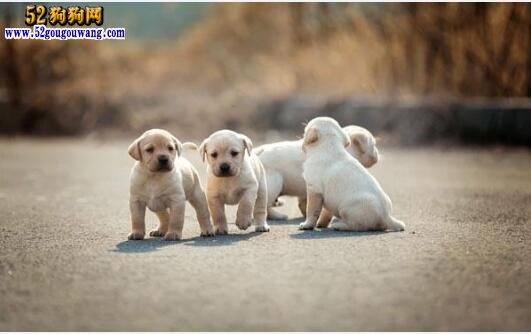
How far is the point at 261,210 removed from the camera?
7.13m

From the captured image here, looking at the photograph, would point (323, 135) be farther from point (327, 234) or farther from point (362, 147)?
point (327, 234)

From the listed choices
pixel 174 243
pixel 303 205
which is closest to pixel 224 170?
pixel 174 243

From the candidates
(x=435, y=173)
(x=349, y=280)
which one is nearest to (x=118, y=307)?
(x=349, y=280)

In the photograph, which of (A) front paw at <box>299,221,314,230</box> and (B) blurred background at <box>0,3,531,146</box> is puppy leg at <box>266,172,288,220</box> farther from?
(B) blurred background at <box>0,3,531,146</box>

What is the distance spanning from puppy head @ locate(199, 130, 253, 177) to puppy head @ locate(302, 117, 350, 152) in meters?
0.64

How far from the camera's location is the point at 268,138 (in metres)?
16.9

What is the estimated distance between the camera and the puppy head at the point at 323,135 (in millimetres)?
7293

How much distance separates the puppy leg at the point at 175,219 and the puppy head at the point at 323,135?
1312mm

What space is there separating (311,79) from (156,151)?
12719 millimetres

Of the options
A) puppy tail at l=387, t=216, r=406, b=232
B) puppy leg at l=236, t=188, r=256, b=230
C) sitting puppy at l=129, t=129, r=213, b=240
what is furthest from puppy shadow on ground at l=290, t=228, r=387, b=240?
sitting puppy at l=129, t=129, r=213, b=240

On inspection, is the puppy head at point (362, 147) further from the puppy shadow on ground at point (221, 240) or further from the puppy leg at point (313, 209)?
the puppy shadow on ground at point (221, 240)

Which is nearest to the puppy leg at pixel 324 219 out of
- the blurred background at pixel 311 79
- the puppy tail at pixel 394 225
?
the puppy tail at pixel 394 225

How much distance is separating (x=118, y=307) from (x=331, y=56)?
14.9 metres

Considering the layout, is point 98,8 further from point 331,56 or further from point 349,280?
point 349,280
